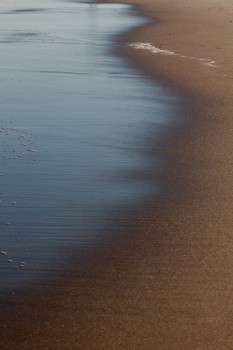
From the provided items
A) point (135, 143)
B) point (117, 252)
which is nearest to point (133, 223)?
point (117, 252)

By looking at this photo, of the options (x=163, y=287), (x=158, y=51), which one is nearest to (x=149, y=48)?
(x=158, y=51)

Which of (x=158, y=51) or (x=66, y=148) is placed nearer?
(x=66, y=148)

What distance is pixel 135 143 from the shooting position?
9148mm

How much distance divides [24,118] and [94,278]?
5.16 metres

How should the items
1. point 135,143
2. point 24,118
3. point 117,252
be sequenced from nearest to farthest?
1. point 117,252
2. point 135,143
3. point 24,118

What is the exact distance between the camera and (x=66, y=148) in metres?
8.80

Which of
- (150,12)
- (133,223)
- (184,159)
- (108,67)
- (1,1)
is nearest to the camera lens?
(133,223)

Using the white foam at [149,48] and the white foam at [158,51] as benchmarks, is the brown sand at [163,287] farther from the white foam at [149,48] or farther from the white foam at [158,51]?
the white foam at [149,48]

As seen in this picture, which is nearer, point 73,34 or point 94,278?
point 94,278

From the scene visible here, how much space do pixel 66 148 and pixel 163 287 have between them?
384 centimetres

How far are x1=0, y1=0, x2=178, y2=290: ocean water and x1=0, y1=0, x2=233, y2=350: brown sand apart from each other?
1.04 ft

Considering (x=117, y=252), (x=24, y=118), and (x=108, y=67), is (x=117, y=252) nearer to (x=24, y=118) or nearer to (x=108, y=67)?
(x=24, y=118)

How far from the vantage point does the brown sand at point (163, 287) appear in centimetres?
457

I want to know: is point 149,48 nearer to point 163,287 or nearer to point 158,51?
point 158,51
